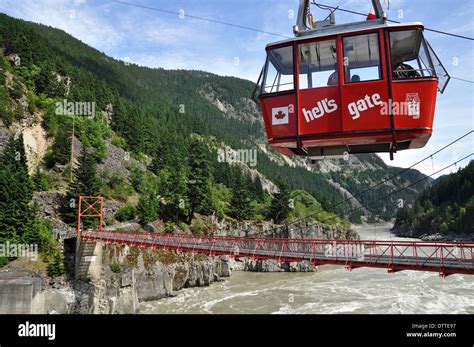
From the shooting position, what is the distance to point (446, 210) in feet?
364

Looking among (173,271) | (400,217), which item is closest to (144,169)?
(173,271)

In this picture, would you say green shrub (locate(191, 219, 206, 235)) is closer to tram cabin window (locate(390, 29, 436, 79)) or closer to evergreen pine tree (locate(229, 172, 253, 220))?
evergreen pine tree (locate(229, 172, 253, 220))

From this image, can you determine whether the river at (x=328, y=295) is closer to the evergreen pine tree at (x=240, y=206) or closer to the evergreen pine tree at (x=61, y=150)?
the evergreen pine tree at (x=240, y=206)

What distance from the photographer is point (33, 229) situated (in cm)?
3077

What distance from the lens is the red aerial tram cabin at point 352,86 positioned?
8.95 meters

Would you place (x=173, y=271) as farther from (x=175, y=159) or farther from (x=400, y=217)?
(x=400, y=217)

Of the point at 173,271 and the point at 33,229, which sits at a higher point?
the point at 33,229

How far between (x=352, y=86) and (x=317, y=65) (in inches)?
48.1

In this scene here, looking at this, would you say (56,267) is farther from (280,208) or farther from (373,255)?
(280,208)

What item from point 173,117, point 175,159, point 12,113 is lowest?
point 175,159

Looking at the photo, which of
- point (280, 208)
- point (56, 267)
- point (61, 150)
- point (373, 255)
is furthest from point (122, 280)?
point (280, 208)

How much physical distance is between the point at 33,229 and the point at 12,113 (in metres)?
26.6
